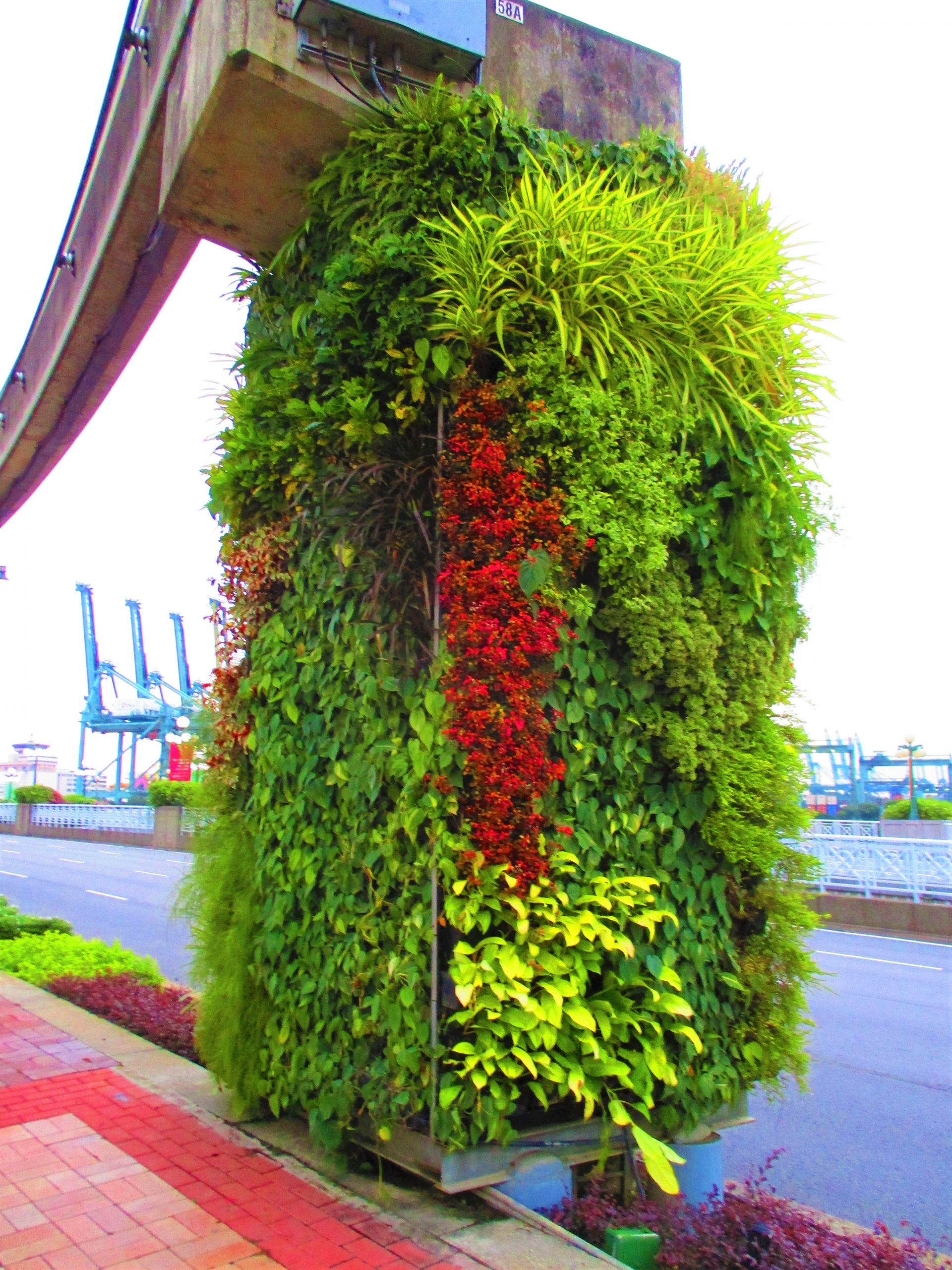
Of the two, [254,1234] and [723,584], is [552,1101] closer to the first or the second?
[254,1234]

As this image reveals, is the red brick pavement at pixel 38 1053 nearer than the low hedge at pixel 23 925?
Yes

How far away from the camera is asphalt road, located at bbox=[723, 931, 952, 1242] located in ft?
14.4

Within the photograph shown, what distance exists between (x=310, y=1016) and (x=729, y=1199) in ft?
5.63

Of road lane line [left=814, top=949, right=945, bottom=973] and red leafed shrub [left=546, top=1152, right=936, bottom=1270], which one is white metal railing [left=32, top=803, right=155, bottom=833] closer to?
road lane line [left=814, top=949, right=945, bottom=973]

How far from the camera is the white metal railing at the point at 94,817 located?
116 ft

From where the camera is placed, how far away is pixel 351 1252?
2.89m

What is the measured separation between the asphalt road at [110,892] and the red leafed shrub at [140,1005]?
34 cm

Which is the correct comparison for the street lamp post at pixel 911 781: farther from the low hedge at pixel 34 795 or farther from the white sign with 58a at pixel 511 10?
the low hedge at pixel 34 795

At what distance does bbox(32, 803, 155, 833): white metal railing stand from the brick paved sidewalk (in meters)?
31.2

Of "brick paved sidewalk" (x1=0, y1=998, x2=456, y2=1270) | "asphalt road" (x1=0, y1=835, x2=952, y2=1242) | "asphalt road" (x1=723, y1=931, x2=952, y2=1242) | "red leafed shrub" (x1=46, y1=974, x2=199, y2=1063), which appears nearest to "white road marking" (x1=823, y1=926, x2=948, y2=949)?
"asphalt road" (x1=0, y1=835, x2=952, y2=1242)

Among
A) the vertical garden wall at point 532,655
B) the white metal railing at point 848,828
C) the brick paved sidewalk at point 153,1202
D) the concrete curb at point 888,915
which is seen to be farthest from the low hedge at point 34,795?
the vertical garden wall at point 532,655

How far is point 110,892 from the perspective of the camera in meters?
16.8

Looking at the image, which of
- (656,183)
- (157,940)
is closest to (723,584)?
(656,183)

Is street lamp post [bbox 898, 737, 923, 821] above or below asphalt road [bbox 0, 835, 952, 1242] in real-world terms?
above
